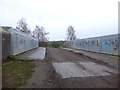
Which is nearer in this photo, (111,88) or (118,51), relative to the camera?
(111,88)

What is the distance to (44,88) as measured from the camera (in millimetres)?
2742

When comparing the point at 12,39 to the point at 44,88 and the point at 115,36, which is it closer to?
the point at 44,88

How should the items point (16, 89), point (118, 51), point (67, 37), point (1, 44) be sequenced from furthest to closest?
1. point (67, 37)
2. point (118, 51)
3. point (1, 44)
4. point (16, 89)

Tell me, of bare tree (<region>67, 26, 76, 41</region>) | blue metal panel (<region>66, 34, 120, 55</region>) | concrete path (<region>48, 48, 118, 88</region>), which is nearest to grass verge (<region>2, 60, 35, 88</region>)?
concrete path (<region>48, 48, 118, 88</region>)

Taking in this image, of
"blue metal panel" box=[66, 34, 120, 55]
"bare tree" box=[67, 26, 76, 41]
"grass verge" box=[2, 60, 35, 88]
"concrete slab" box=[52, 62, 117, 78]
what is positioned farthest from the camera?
"bare tree" box=[67, 26, 76, 41]

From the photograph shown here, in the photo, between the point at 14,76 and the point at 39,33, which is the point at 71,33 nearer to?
the point at 39,33

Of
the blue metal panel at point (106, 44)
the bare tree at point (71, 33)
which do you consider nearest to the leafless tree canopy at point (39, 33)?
the bare tree at point (71, 33)

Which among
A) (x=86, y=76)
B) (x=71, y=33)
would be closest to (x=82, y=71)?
(x=86, y=76)

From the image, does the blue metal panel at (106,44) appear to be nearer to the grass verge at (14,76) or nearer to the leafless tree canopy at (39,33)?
the grass verge at (14,76)

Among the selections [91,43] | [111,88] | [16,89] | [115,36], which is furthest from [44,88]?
[91,43]

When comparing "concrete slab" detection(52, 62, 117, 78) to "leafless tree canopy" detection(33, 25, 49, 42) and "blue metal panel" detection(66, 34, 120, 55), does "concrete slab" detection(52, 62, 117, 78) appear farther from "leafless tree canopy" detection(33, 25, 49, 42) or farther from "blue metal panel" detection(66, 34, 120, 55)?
"leafless tree canopy" detection(33, 25, 49, 42)

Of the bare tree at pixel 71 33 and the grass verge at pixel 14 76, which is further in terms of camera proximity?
the bare tree at pixel 71 33

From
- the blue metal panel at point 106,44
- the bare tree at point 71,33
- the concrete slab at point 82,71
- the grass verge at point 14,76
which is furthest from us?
the bare tree at point 71,33

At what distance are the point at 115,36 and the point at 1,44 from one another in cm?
1178
